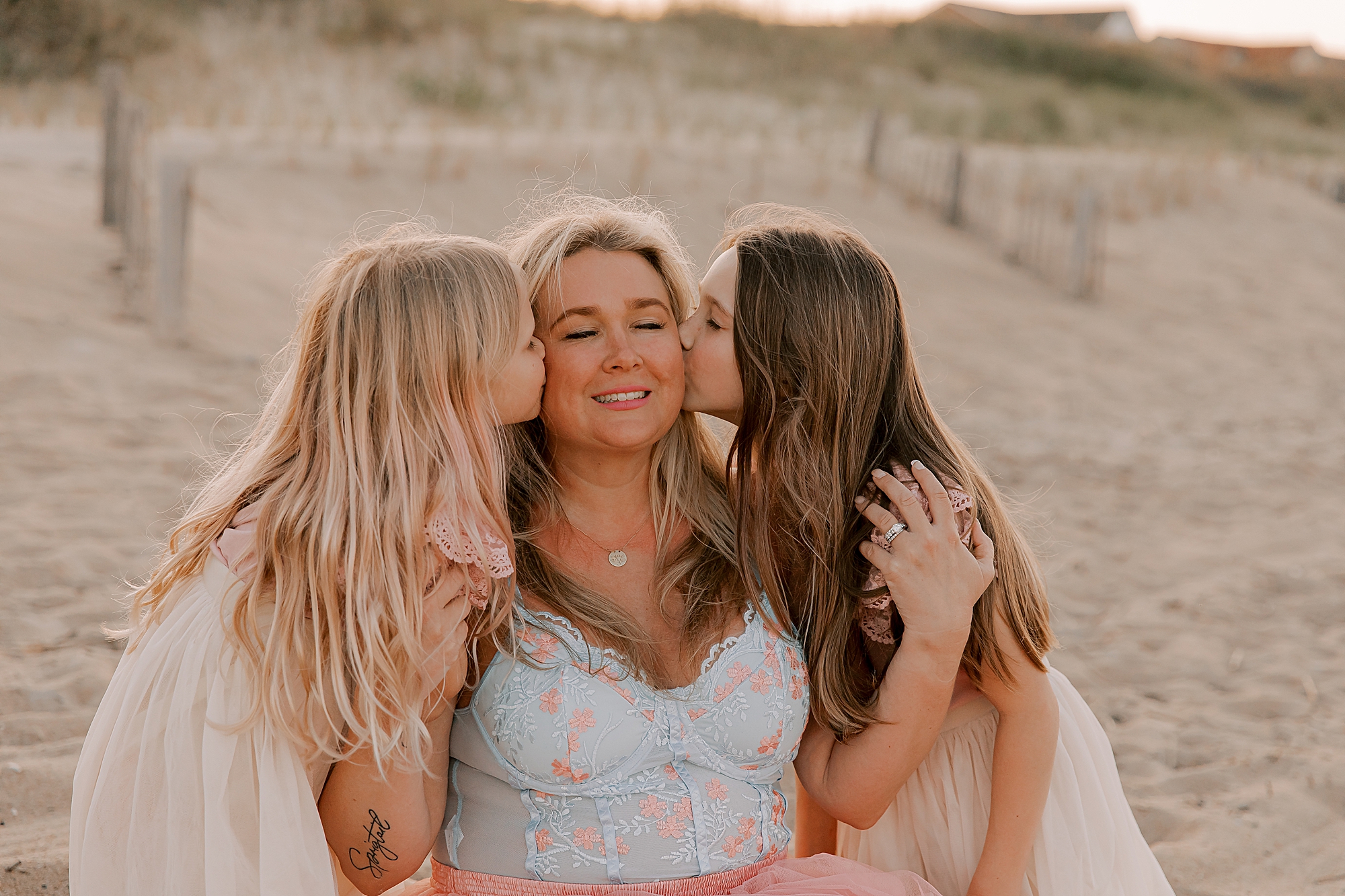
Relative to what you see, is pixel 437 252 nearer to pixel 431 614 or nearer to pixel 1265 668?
pixel 431 614

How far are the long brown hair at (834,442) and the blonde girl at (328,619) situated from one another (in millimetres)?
578

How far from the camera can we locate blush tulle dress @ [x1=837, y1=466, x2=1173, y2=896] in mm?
2439

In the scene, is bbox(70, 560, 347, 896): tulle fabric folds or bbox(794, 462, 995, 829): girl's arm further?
bbox(794, 462, 995, 829): girl's arm

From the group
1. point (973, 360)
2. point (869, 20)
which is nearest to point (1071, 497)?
point (973, 360)

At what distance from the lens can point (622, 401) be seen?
7.57ft

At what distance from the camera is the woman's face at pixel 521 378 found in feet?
7.11

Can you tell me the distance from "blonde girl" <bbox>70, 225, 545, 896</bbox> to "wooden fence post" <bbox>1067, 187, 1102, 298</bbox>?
→ 36.7 ft

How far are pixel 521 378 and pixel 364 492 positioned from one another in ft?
1.29

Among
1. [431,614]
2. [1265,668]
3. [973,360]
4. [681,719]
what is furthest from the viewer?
[973,360]

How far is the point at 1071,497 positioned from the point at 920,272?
19.0ft

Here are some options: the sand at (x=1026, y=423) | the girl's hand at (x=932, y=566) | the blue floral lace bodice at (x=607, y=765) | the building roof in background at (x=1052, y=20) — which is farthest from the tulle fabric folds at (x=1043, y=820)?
the building roof in background at (x=1052, y=20)

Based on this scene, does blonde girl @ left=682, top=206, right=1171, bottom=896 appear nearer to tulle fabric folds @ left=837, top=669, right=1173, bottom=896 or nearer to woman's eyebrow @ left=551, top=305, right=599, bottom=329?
tulle fabric folds @ left=837, top=669, right=1173, bottom=896

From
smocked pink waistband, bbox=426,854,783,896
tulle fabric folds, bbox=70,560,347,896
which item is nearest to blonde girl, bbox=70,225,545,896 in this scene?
tulle fabric folds, bbox=70,560,347,896

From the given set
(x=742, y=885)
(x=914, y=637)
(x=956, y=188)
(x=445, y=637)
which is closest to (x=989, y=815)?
(x=914, y=637)
